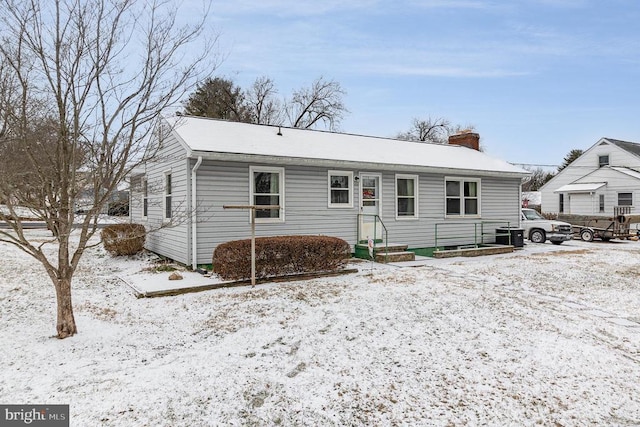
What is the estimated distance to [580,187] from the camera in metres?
27.1

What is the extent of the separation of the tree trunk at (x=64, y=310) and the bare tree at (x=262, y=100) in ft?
101

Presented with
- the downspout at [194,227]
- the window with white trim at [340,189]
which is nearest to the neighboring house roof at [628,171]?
the window with white trim at [340,189]

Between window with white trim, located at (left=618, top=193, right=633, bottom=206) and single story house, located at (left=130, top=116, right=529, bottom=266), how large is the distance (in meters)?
15.2

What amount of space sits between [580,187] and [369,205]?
2244 cm

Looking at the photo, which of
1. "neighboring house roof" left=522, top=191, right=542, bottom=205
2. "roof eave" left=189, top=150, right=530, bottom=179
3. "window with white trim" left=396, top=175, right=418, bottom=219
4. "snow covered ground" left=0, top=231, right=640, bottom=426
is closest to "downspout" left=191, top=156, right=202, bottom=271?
"roof eave" left=189, top=150, right=530, bottom=179

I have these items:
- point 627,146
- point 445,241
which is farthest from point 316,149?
point 627,146

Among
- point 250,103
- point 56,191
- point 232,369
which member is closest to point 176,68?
point 56,191

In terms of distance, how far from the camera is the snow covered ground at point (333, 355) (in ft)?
10.9

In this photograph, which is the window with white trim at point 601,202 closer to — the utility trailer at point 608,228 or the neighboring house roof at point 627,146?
the neighboring house roof at point 627,146

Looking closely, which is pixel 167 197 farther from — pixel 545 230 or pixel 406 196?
pixel 545 230

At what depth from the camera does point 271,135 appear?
11938 millimetres

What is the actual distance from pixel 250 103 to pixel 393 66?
2033 centimetres

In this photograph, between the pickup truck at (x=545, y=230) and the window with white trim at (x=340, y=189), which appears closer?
the window with white trim at (x=340, y=189)

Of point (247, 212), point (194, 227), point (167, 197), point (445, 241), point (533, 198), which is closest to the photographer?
point (194, 227)
